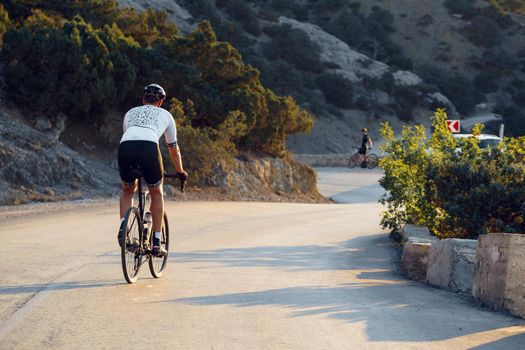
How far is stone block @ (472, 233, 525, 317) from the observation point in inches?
329

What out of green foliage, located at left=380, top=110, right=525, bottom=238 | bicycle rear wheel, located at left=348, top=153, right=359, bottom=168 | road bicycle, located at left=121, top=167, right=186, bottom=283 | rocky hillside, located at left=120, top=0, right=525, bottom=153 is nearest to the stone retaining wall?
green foliage, located at left=380, top=110, right=525, bottom=238

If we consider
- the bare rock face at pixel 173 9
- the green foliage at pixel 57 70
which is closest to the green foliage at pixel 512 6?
the bare rock face at pixel 173 9

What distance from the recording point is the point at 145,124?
8906mm

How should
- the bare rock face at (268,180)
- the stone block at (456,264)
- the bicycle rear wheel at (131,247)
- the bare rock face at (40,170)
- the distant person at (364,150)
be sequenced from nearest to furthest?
the bicycle rear wheel at (131,247), the stone block at (456,264), the bare rock face at (40,170), the bare rock face at (268,180), the distant person at (364,150)

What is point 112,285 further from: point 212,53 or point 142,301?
point 212,53

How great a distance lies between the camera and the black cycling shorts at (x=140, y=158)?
874 cm

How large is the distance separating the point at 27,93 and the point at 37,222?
9.95 m

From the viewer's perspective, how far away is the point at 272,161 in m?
32.9

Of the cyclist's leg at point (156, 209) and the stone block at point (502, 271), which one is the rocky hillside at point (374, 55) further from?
the stone block at point (502, 271)

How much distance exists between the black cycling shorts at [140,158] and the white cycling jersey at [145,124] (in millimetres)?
62

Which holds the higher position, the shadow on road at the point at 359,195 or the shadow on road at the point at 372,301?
the shadow on road at the point at 359,195

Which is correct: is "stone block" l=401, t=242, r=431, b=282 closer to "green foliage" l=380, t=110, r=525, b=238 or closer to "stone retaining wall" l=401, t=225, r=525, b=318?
"stone retaining wall" l=401, t=225, r=525, b=318

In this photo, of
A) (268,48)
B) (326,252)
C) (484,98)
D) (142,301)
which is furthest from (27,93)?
(484,98)

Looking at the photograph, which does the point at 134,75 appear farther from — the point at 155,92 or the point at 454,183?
the point at 155,92
